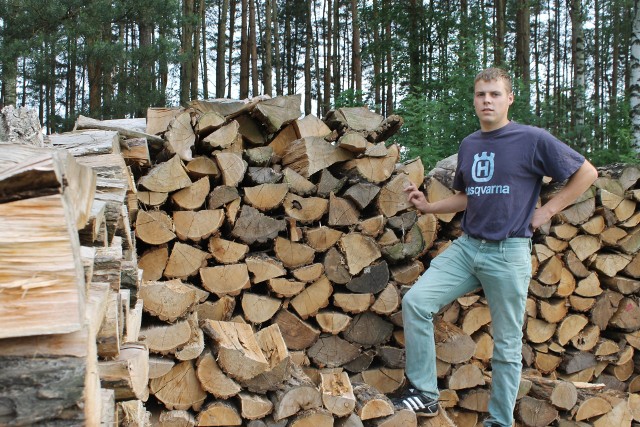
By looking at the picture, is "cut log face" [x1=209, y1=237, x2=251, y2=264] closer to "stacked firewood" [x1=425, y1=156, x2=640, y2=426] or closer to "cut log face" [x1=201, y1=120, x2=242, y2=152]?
"cut log face" [x1=201, y1=120, x2=242, y2=152]

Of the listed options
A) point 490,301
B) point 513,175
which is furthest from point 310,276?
point 513,175

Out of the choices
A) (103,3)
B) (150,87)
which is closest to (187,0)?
(150,87)

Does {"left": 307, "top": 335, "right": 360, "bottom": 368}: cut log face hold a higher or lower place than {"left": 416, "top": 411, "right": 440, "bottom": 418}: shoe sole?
higher

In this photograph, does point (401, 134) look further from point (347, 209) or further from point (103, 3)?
point (103, 3)

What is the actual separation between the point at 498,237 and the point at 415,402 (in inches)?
35.6

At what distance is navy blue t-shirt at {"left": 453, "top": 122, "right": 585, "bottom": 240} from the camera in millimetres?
2783

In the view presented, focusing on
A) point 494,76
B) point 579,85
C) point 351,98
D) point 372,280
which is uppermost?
point 579,85

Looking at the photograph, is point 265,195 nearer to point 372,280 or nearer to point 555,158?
point 372,280

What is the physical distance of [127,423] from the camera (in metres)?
1.94

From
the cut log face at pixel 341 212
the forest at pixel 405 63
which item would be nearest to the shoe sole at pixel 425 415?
the cut log face at pixel 341 212

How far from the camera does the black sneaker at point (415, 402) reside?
2945mm

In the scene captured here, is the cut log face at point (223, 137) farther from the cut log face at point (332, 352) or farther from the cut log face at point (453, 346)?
the cut log face at point (453, 346)

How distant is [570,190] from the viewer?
2838mm

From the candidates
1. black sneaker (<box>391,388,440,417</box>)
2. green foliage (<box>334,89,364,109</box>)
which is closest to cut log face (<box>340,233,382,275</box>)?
black sneaker (<box>391,388,440,417</box>)
